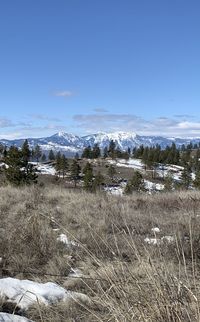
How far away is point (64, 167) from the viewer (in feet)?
340

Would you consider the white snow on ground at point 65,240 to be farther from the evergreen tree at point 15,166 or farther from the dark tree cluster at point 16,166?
the evergreen tree at point 15,166

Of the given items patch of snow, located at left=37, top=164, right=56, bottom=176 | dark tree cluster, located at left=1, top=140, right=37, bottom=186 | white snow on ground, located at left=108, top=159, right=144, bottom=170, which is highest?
dark tree cluster, located at left=1, top=140, right=37, bottom=186

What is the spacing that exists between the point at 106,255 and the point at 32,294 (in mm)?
1454

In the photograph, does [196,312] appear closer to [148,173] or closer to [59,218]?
[59,218]

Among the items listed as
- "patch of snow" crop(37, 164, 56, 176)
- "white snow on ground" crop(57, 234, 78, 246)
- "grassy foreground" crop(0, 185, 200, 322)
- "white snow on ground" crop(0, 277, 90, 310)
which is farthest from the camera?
"patch of snow" crop(37, 164, 56, 176)

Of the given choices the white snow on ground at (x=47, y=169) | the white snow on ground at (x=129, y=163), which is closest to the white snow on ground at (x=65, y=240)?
the white snow on ground at (x=47, y=169)

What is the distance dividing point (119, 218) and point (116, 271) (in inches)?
218

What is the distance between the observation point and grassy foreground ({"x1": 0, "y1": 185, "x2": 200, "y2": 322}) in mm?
2438

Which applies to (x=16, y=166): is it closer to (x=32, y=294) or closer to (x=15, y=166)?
(x=15, y=166)

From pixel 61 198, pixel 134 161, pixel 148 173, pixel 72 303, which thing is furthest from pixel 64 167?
pixel 72 303

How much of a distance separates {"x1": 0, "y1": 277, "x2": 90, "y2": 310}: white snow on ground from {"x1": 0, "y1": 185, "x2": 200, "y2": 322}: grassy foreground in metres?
0.10

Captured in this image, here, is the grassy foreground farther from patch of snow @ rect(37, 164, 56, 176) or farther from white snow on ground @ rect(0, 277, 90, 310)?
patch of snow @ rect(37, 164, 56, 176)

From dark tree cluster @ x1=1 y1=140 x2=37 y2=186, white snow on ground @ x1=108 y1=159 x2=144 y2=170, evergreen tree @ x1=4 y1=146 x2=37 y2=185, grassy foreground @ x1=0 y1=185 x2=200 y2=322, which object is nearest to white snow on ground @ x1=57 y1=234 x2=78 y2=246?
grassy foreground @ x1=0 y1=185 x2=200 y2=322

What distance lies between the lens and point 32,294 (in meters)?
4.12
